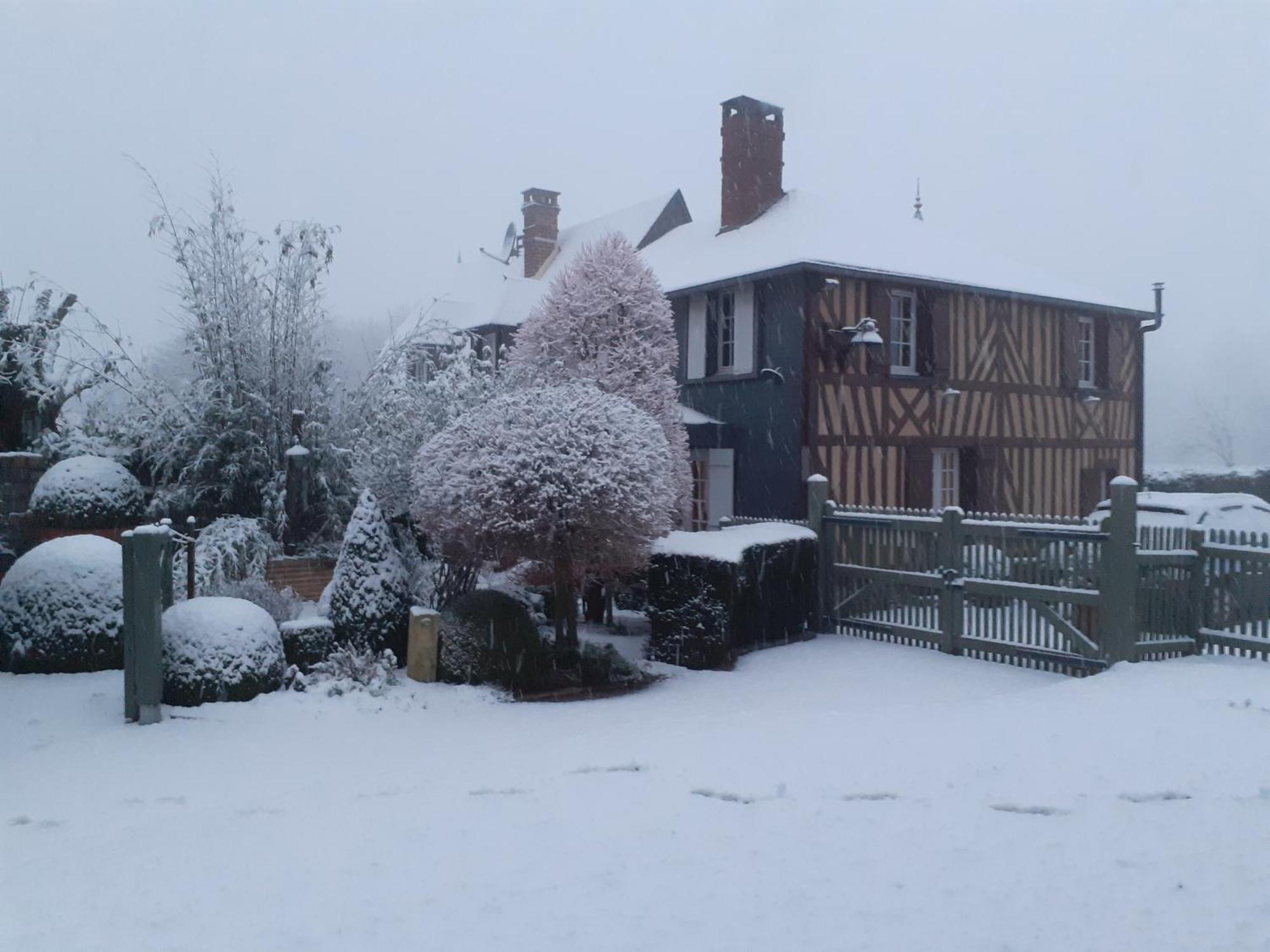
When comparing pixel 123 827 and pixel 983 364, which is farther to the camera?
pixel 983 364

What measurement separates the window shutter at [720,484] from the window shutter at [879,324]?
93.6 inches

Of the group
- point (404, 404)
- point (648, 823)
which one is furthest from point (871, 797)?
point (404, 404)

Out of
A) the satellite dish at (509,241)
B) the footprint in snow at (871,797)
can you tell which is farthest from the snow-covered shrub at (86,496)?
the satellite dish at (509,241)

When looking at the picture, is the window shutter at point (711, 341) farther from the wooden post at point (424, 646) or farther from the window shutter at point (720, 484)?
the wooden post at point (424, 646)

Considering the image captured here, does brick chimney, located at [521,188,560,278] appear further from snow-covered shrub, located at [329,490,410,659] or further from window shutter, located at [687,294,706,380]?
snow-covered shrub, located at [329,490,410,659]

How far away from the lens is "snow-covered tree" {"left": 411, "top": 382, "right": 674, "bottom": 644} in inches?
312

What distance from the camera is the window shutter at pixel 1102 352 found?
17531mm

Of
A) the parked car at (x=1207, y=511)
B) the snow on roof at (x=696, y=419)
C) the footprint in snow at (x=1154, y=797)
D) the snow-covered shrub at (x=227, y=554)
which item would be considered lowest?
the footprint in snow at (x=1154, y=797)

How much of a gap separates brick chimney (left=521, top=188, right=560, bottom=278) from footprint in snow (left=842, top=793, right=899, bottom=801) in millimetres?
19852

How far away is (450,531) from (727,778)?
12.8ft

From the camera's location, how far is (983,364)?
15805 millimetres

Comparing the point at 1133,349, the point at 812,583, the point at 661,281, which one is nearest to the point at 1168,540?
the point at 812,583

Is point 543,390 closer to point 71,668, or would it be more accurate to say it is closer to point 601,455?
point 601,455

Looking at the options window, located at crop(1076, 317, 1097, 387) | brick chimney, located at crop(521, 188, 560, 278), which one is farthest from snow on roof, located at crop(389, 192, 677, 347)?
window, located at crop(1076, 317, 1097, 387)
